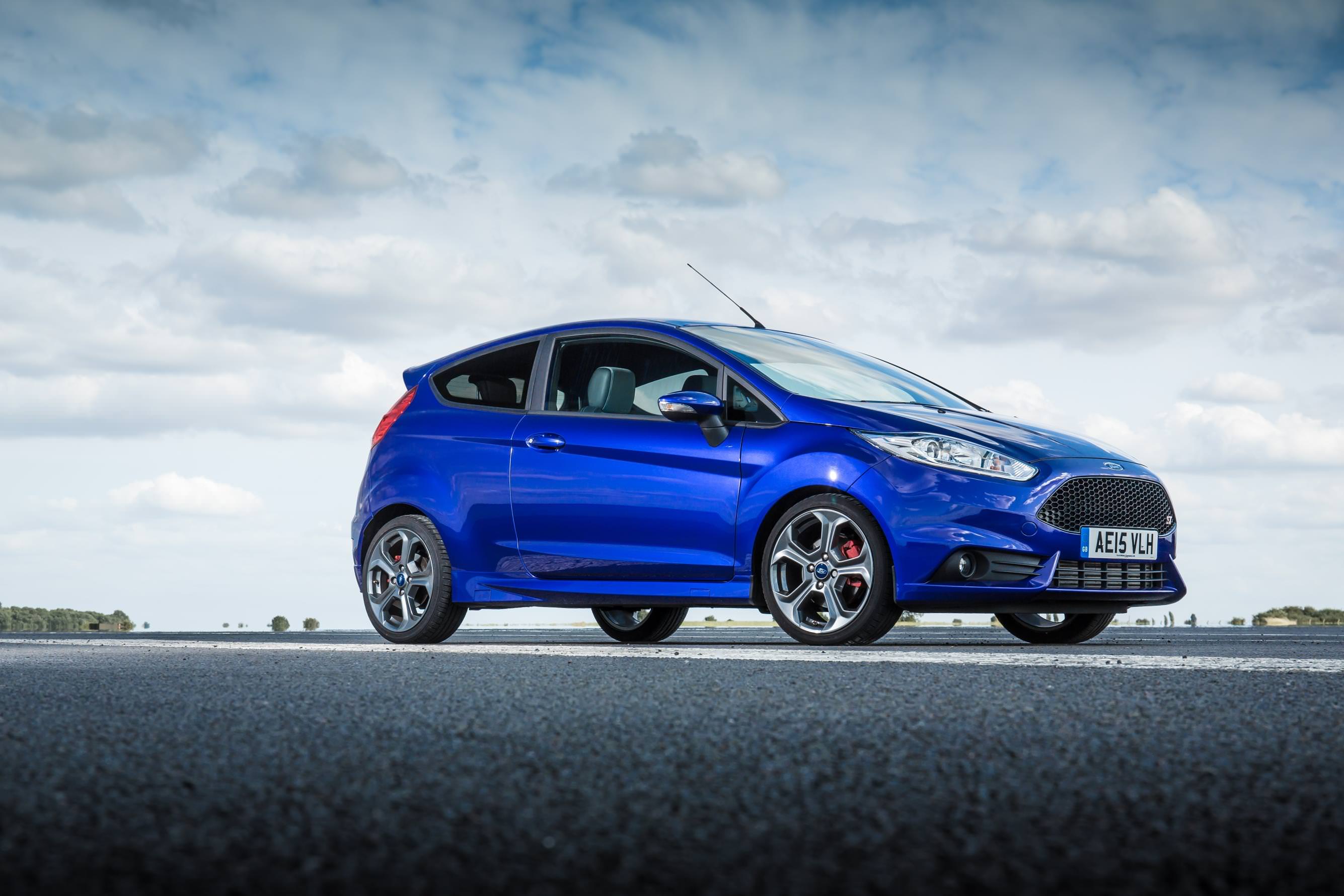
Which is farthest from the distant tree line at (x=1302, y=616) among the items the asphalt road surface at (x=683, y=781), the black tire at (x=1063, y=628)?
the asphalt road surface at (x=683, y=781)

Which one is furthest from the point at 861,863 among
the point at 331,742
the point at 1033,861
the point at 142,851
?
the point at 331,742

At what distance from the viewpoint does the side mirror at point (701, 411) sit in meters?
6.95

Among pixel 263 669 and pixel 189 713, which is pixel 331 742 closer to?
pixel 189 713

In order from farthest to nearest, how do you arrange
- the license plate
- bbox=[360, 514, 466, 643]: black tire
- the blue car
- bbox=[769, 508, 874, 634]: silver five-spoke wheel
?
bbox=[360, 514, 466, 643]: black tire < the license plate < bbox=[769, 508, 874, 634]: silver five-spoke wheel < the blue car

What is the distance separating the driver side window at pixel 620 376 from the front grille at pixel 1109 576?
1.96 m

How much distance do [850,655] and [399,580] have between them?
3353mm

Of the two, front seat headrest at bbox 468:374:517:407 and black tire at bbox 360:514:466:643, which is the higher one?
front seat headrest at bbox 468:374:517:407

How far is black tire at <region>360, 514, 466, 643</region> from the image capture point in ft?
26.2

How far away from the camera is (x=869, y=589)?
662 cm

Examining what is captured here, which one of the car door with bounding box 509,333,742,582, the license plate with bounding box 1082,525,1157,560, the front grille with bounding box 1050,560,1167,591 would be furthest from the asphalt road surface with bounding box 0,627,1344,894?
the car door with bounding box 509,333,742,582

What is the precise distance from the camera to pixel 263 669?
550cm

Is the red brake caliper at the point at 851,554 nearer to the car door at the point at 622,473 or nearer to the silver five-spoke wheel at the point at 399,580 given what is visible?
the car door at the point at 622,473

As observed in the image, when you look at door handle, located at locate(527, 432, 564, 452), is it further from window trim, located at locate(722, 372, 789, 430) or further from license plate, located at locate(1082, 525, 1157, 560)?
license plate, located at locate(1082, 525, 1157, 560)

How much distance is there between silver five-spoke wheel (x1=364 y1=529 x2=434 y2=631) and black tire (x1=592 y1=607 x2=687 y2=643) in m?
1.24
